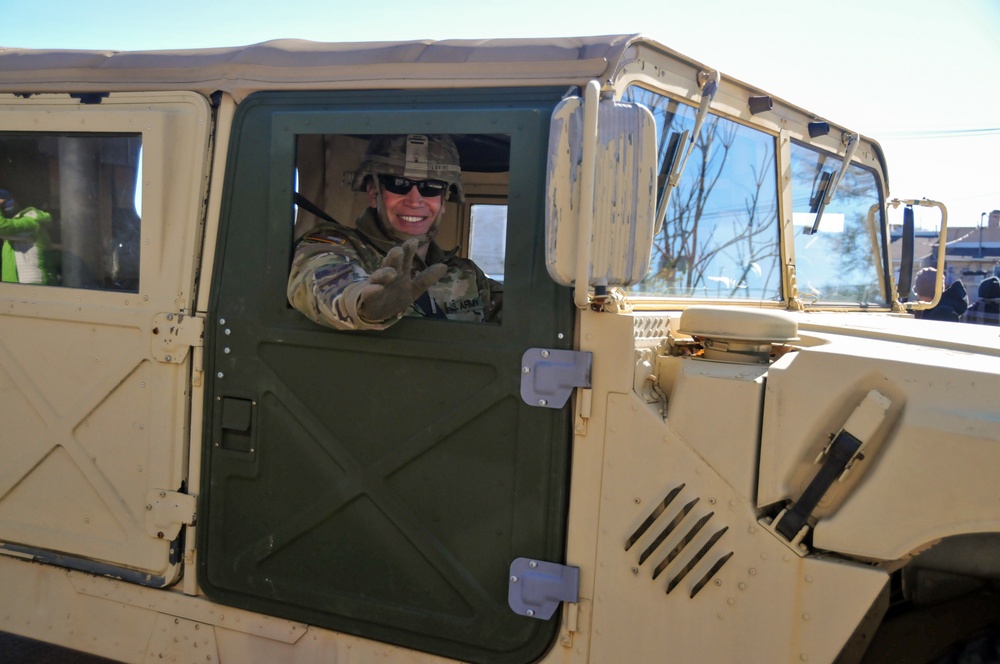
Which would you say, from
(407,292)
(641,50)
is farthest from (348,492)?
(641,50)

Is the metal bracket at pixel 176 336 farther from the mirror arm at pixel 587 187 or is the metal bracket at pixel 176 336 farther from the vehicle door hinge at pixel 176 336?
the mirror arm at pixel 587 187

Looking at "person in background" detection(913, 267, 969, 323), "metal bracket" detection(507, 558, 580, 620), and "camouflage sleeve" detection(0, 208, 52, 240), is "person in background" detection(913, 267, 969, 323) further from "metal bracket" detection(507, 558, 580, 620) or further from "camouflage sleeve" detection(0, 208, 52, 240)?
"camouflage sleeve" detection(0, 208, 52, 240)

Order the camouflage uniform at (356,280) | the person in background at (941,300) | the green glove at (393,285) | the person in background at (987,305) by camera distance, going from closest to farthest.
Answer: the green glove at (393,285), the camouflage uniform at (356,280), the person in background at (941,300), the person in background at (987,305)

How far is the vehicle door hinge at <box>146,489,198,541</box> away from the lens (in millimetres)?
2559

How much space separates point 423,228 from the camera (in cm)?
286

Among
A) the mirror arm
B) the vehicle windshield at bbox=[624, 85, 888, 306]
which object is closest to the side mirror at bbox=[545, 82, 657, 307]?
the mirror arm

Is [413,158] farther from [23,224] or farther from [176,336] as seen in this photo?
[23,224]

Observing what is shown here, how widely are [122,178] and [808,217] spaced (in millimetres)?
2494

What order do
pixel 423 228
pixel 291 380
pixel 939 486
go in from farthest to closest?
pixel 423 228
pixel 291 380
pixel 939 486

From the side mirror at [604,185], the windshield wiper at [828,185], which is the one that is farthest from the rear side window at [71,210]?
the windshield wiper at [828,185]

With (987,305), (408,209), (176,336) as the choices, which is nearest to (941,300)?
(987,305)

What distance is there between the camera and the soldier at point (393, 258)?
214 centimetres

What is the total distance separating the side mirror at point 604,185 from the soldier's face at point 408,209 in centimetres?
98

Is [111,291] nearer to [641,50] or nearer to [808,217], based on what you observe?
[641,50]
